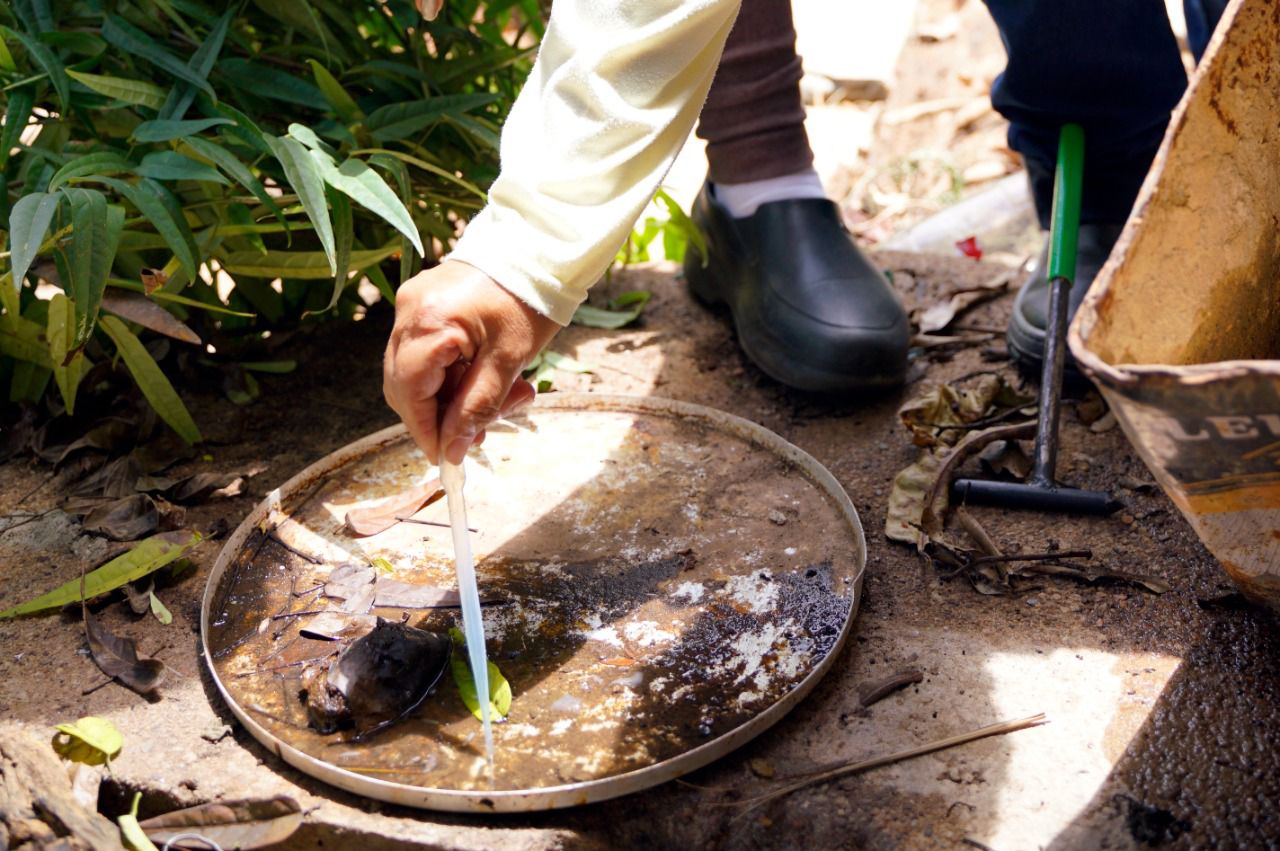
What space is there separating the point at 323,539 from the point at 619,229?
719 millimetres

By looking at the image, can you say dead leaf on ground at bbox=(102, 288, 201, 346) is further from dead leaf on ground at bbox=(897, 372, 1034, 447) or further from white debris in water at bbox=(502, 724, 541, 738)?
dead leaf on ground at bbox=(897, 372, 1034, 447)

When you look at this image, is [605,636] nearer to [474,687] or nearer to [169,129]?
[474,687]

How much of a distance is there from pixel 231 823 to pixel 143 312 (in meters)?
0.83

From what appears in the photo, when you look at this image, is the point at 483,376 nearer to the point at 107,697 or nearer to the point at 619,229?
the point at 619,229

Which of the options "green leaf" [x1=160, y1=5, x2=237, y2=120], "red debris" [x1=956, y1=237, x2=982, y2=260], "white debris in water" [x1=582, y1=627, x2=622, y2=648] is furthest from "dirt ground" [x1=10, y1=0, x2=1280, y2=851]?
"red debris" [x1=956, y1=237, x2=982, y2=260]

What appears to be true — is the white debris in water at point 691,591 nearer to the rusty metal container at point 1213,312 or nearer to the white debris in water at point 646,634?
the white debris in water at point 646,634

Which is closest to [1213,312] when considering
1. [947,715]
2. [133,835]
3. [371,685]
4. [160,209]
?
[947,715]

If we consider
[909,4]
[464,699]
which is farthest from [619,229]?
[909,4]

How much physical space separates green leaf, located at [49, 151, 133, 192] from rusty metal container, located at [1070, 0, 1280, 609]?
1363mm

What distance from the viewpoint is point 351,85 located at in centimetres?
208

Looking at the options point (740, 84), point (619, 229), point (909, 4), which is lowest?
point (909, 4)

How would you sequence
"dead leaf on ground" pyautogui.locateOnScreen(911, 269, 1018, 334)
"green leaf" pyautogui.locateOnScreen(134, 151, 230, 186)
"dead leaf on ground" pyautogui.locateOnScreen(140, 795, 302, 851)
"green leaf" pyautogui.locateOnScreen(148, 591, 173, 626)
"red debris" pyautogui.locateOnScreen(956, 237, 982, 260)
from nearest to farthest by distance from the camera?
"dead leaf on ground" pyautogui.locateOnScreen(140, 795, 302, 851) < "green leaf" pyautogui.locateOnScreen(148, 591, 173, 626) < "green leaf" pyautogui.locateOnScreen(134, 151, 230, 186) < "dead leaf on ground" pyautogui.locateOnScreen(911, 269, 1018, 334) < "red debris" pyautogui.locateOnScreen(956, 237, 982, 260)

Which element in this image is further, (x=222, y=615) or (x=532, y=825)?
(x=222, y=615)

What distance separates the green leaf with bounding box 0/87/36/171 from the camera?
1.67 m
